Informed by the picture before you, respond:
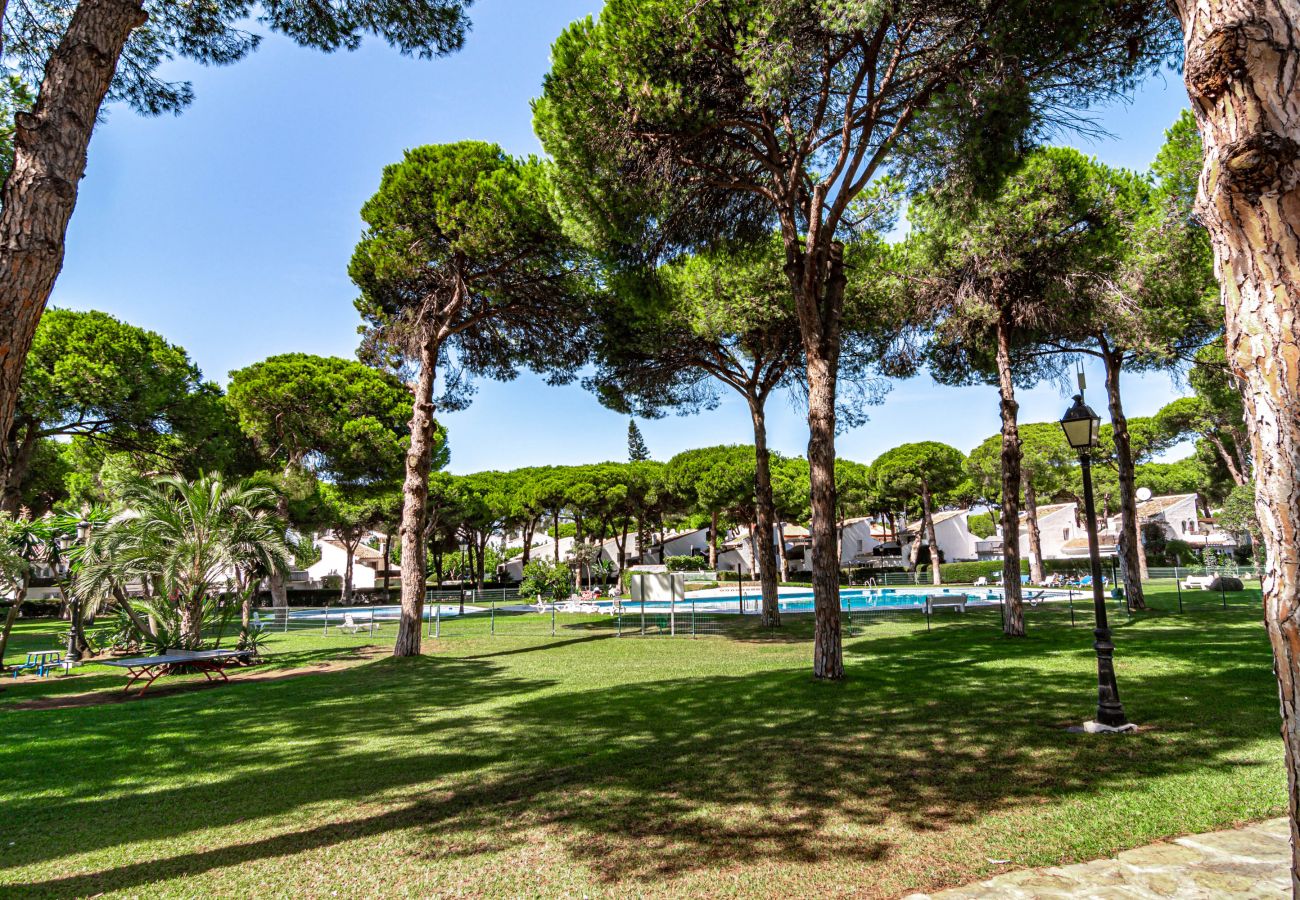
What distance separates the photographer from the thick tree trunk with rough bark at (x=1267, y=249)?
83.1 inches

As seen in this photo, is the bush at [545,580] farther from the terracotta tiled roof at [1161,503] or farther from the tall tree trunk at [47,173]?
the terracotta tiled roof at [1161,503]

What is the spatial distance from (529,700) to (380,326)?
1005 cm

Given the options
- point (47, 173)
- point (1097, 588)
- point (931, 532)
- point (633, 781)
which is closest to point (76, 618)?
point (47, 173)

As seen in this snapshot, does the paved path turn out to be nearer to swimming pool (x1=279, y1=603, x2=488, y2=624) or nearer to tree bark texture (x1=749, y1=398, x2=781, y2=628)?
tree bark texture (x1=749, y1=398, x2=781, y2=628)

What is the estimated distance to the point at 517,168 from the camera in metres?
13.2

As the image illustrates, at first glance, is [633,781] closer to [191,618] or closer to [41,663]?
[191,618]

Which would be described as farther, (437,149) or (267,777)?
(437,149)

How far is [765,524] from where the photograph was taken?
16.2 m

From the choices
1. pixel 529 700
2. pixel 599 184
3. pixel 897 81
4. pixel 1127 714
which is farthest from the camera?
pixel 599 184

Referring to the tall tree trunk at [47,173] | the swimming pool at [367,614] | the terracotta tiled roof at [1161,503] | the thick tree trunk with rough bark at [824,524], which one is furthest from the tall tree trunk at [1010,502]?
the terracotta tiled roof at [1161,503]

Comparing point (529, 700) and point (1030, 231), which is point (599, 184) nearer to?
point (529, 700)

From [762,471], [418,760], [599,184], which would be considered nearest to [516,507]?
[762,471]

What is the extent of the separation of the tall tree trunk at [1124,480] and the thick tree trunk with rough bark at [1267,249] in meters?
15.9

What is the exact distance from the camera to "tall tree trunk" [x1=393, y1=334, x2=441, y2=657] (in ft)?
41.6
